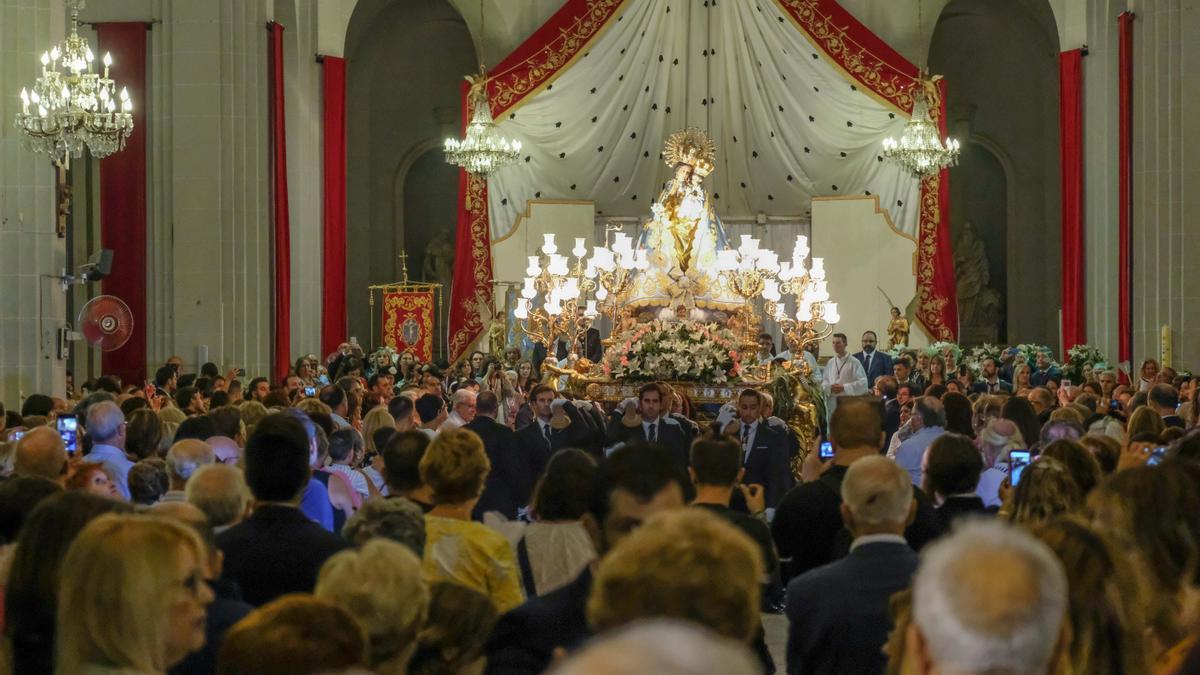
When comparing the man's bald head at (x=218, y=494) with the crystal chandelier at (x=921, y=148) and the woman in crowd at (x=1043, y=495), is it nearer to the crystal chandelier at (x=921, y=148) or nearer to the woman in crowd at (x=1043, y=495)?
the woman in crowd at (x=1043, y=495)

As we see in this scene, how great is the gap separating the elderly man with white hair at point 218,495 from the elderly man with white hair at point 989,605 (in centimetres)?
332

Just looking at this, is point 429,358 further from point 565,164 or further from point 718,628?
point 718,628

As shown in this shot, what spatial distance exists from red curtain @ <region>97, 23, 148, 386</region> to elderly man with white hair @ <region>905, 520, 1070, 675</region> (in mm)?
18880

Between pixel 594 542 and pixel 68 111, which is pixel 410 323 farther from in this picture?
pixel 594 542

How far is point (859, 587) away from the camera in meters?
4.75

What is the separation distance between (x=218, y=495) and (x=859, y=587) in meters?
2.09

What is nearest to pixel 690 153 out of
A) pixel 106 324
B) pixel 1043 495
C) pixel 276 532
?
pixel 106 324

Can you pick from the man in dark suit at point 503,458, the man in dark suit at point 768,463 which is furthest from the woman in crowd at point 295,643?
the man in dark suit at point 768,463

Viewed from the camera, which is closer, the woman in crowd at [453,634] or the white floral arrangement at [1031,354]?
the woman in crowd at [453,634]

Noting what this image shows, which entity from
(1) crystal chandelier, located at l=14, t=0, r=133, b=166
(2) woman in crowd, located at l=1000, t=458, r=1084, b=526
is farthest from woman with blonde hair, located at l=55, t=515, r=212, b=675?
(1) crystal chandelier, located at l=14, t=0, r=133, b=166

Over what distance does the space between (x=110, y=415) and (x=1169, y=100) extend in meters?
15.6

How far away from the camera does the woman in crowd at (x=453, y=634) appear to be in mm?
4160

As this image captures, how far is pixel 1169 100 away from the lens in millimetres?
20844

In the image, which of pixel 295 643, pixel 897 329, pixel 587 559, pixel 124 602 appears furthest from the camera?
pixel 897 329
